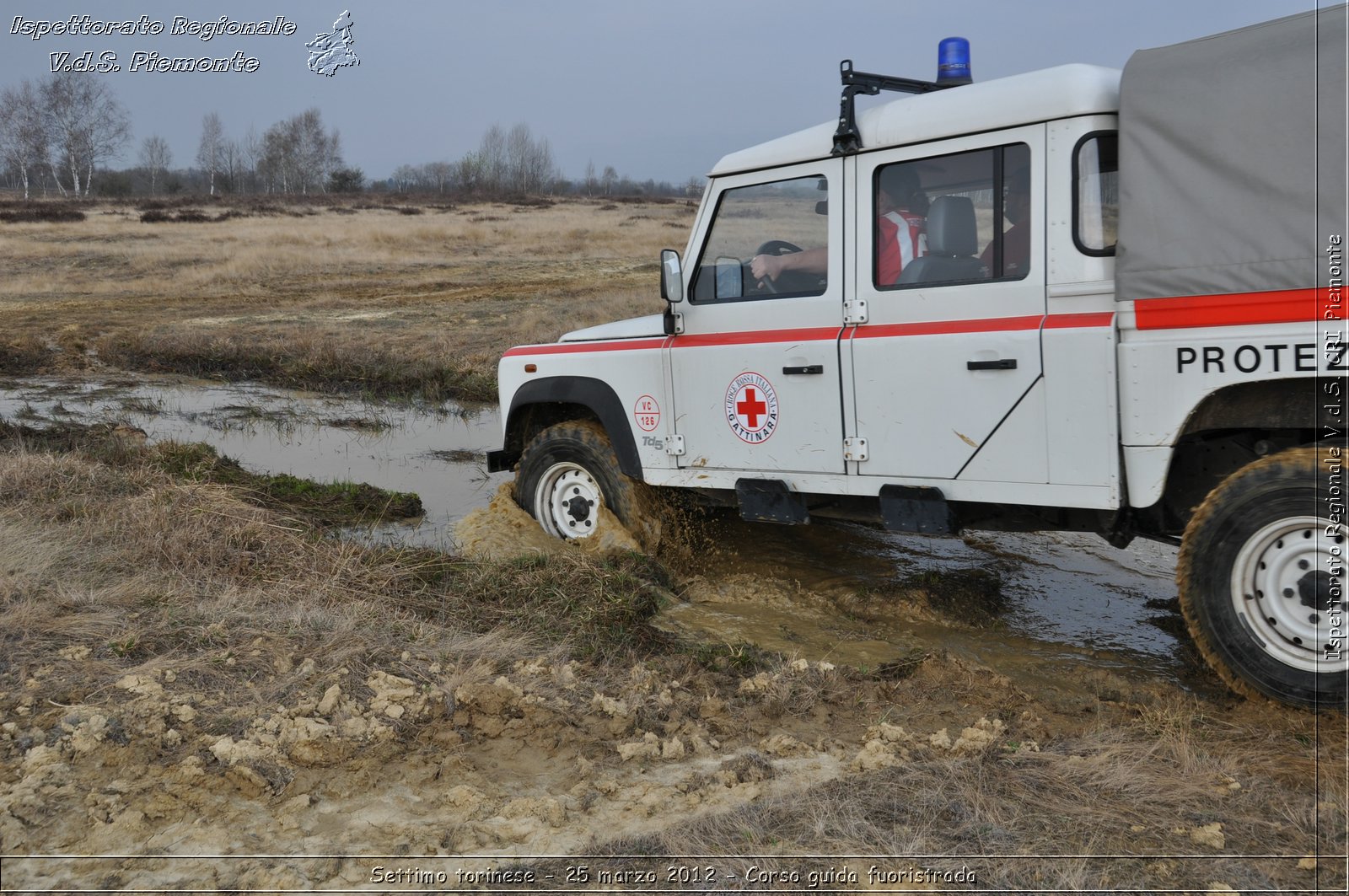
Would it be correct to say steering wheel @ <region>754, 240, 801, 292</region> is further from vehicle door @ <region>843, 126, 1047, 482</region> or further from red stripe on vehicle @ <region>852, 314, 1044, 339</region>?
red stripe on vehicle @ <region>852, 314, 1044, 339</region>

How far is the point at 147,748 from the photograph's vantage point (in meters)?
3.73

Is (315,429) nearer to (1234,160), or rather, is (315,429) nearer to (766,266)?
(766,266)

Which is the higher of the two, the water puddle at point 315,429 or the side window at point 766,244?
the side window at point 766,244

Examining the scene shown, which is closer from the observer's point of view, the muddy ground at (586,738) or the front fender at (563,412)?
the muddy ground at (586,738)

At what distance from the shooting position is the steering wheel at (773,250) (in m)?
5.37

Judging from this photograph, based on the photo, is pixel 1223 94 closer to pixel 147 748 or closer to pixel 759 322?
pixel 759 322

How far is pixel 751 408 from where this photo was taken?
5.46 m

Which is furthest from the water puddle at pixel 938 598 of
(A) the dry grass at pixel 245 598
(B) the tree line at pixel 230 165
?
(B) the tree line at pixel 230 165

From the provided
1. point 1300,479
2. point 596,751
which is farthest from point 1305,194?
point 596,751

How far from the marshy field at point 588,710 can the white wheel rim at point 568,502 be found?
16 cm

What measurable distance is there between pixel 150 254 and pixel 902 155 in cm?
2846

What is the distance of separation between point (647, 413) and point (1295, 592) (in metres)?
3.26

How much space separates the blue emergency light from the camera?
5.38m

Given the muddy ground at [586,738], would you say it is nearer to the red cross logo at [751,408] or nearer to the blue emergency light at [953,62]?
the red cross logo at [751,408]
